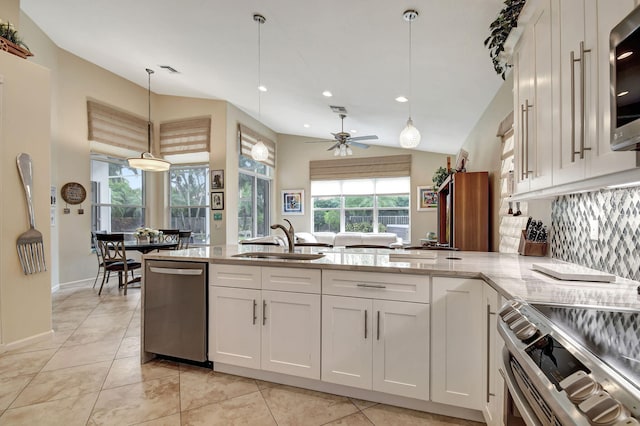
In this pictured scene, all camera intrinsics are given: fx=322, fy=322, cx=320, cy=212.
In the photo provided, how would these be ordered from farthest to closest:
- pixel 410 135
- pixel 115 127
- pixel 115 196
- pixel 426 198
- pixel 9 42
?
pixel 426 198
pixel 115 196
pixel 115 127
pixel 410 135
pixel 9 42

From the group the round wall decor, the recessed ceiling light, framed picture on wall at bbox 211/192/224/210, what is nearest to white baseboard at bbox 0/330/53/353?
the round wall decor

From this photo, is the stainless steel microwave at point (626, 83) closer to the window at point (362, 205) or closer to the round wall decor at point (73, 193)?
the round wall decor at point (73, 193)

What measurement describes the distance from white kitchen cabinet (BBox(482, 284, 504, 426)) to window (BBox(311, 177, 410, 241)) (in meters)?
6.06

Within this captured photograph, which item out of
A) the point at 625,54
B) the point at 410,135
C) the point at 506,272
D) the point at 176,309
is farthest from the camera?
the point at 410,135

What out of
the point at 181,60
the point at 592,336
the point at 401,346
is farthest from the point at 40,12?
the point at 592,336

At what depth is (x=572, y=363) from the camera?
0.70 meters

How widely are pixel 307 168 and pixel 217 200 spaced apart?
9.24 ft

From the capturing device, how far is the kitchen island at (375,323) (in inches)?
68.3

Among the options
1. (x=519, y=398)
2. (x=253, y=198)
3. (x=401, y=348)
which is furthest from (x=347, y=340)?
(x=253, y=198)

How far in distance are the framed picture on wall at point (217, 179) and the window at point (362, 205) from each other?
271cm

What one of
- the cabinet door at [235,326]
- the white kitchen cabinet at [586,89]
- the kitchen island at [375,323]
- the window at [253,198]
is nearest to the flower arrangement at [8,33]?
the kitchen island at [375,323]

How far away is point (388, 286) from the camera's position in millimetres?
1898

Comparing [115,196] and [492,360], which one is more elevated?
[115,196]

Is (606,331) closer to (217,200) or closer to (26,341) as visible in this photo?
(26,341)
